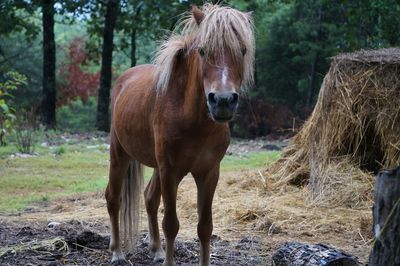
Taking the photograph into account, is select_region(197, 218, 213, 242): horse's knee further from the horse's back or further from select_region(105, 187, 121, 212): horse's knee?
select_region(105, 187, 121, 212): horse's knee

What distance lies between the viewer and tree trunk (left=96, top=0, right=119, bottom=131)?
61.2 ft

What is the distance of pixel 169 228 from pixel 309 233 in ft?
7.29

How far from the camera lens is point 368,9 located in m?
13.9

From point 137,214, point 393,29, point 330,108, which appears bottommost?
point 137,214

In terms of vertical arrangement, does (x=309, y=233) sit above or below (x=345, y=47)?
below

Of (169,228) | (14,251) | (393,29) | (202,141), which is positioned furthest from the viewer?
(393,29)

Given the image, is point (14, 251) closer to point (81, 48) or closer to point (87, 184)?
point (87, 184)

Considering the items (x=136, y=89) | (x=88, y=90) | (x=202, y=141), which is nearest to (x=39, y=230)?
(x=136, y=89)

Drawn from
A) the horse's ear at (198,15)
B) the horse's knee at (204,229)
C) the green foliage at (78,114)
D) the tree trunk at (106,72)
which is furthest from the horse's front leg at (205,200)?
the green foliage at (78,114)

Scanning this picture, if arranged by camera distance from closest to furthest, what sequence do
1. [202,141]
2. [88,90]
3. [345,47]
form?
[202,141] < [345,47] < [88,90]

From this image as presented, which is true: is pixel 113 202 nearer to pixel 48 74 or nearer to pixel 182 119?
pixel 182 119

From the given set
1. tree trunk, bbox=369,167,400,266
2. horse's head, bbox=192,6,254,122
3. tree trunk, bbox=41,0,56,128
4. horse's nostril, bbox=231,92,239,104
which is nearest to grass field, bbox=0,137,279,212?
horse's head, bbox=192,6,254,122

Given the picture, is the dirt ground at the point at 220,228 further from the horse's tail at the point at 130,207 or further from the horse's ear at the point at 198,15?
the horse's ear at the point at 198,15

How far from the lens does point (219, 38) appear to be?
3.82 metres
